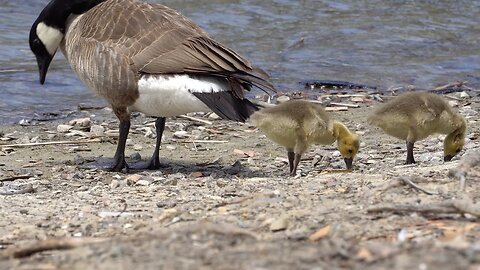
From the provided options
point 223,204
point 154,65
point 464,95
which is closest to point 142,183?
point 154,65

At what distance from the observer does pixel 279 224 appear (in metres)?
4.20

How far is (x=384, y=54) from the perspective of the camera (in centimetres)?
1380

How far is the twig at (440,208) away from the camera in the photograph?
3.99m

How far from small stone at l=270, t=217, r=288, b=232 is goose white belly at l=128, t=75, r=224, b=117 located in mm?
2678

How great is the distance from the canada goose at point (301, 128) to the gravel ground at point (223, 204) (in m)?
0.30

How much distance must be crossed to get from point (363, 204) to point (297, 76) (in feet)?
25.0

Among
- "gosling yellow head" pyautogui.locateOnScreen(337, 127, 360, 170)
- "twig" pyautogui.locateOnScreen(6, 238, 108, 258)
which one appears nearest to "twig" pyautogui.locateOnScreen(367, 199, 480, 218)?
"twig" pyautogui.locateOnScreen(6, 238, 108, 258)

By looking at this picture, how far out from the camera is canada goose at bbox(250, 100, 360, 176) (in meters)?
6.58

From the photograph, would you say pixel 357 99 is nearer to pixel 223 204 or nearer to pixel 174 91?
pixel 174 91

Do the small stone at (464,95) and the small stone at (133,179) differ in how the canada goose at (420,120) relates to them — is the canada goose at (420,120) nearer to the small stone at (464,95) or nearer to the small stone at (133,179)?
the small stone at (133,179)

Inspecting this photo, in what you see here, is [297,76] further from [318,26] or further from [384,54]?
[318,26]

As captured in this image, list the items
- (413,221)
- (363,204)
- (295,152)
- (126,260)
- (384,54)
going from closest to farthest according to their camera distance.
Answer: (126,260) → (413,221) → (363,204) → (295,152) → (384,54)

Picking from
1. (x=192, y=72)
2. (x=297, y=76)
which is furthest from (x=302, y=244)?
(x=297, y=76)

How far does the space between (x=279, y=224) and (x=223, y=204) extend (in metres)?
0.77
